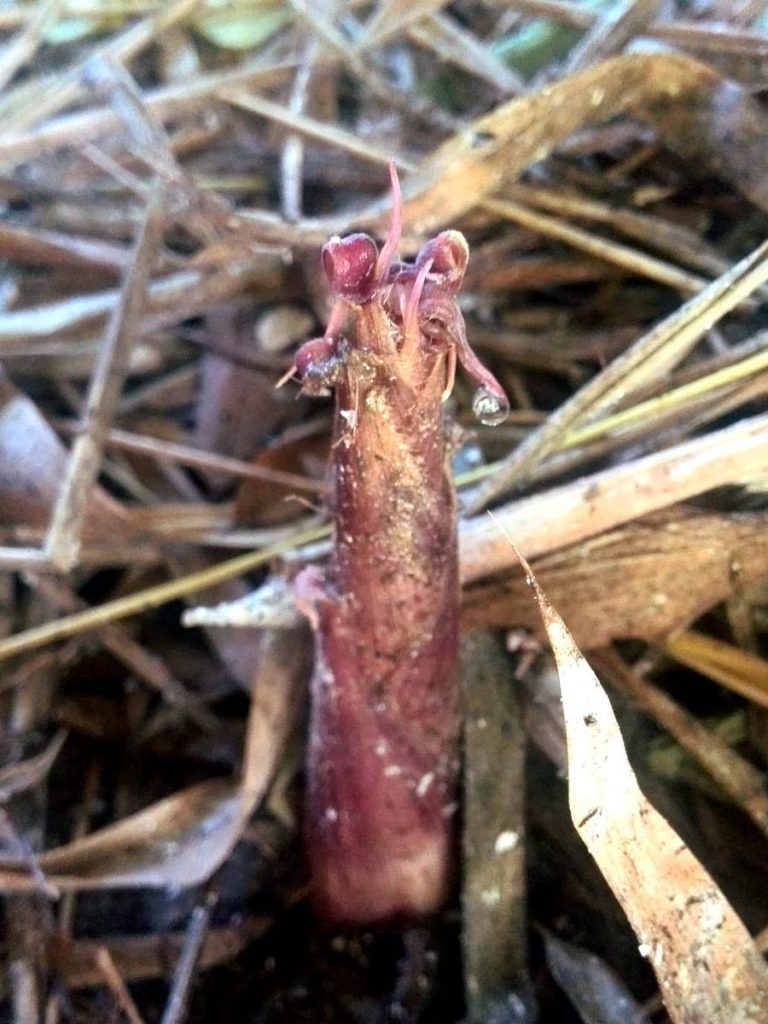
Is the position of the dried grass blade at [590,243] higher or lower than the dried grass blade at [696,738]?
higher

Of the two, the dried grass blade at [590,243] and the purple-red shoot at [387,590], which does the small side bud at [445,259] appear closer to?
the purple-red shoot at [387,590]

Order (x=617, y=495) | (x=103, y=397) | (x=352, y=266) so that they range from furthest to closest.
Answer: (x=103, y=397) → (x=617, y=495) → (x=352, y=266)

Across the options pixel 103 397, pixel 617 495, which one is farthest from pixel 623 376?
pixel 103 397

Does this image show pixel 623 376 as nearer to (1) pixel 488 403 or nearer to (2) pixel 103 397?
(1) pixel 488 403

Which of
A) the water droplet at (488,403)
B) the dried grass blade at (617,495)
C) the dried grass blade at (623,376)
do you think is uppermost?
the dried grass blade at (623,376)

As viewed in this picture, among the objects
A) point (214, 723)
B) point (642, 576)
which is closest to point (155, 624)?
point (214, 723)

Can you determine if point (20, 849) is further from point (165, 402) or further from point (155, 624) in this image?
point (165, 402)

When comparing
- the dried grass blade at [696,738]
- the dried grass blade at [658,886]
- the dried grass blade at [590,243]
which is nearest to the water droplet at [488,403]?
the dried grass blade at [658,886]

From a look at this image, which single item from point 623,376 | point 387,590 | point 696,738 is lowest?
point 696,738
